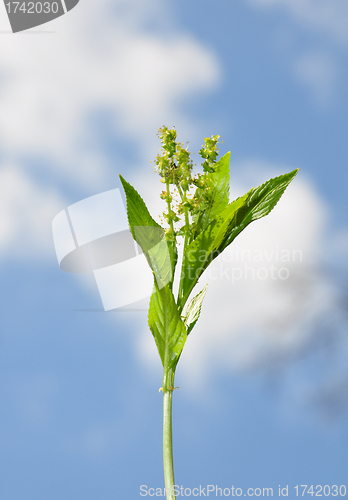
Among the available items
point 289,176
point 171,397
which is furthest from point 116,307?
point 289,176

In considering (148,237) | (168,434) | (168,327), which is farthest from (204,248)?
(168,434)

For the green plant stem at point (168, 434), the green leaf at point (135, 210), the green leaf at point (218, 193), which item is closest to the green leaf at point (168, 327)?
the green plant stem at point (168, 434)

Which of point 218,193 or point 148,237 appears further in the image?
point 218,193

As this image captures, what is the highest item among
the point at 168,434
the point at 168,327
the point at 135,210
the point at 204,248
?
the point at 135,210

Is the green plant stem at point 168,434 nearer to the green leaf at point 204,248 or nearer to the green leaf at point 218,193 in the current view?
the green leaf at point 204,248

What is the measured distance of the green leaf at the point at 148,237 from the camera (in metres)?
1.50

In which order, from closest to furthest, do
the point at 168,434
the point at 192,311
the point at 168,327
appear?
the point at 168,434 → the point at 168,327 → the point at 192,311

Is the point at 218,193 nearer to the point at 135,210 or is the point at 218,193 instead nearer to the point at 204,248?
the point at 204,248

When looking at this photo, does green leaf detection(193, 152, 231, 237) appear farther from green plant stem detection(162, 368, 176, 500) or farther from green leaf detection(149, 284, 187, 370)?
green plant stem detection(162, 368, 176, 500)

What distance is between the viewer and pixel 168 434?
142 cm

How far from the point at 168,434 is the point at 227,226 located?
787mm

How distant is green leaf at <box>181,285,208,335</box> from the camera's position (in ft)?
5.20

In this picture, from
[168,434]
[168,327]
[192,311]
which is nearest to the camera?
[168,434]

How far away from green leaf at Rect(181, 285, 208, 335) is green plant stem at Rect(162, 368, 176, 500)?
0.64 ft
